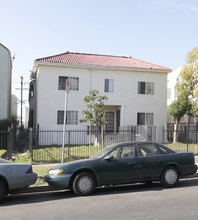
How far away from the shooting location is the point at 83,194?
780 centimetres

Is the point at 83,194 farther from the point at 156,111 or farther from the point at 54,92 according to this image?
the point at 156,111

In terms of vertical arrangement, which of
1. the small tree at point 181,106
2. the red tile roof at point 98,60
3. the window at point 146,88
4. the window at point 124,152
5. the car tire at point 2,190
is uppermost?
the red tile roof at point 98,60

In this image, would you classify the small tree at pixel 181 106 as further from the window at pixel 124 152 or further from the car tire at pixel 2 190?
the car tire at pixel 2 190

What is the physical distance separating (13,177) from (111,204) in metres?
2.55

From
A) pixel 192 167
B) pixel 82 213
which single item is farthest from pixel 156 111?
pixel 82 213

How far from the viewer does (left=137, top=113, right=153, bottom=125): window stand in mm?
24344

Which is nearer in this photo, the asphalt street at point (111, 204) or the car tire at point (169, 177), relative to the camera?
the asphalt street at point (111, 204)

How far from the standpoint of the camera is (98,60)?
81.8 ft

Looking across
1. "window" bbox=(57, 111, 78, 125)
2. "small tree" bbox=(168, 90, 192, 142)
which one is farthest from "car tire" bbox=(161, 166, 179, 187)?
"window" bbox=(57, 111, 78, 125)

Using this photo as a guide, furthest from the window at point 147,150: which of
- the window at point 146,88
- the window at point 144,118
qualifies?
the window at point 146,88

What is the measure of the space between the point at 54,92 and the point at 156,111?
8487 millimetres

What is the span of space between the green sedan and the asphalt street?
30cm

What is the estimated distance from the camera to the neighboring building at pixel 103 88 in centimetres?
2252

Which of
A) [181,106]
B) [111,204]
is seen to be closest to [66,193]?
[111,204]
